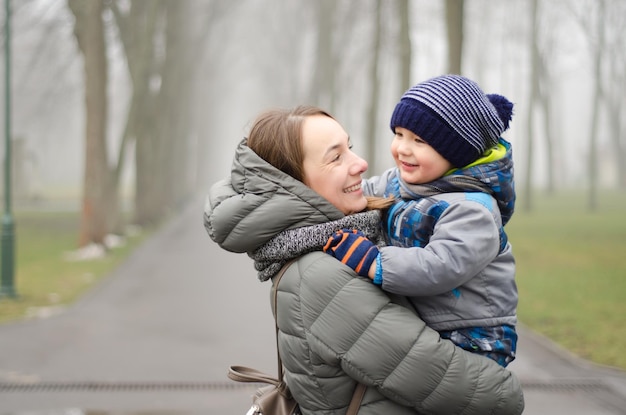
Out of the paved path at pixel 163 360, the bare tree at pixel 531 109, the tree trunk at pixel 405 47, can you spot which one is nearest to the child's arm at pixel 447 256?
the paved path at pixel 163 360

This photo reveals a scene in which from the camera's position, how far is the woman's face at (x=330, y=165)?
7.64 feet

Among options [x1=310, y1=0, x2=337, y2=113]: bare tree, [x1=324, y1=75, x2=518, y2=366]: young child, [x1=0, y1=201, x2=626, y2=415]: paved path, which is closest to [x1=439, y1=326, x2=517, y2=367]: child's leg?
[x1=324, y1=75, x2=518, y2=366]: young child

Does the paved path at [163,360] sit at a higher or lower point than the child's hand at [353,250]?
lower

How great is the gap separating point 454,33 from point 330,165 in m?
10.2

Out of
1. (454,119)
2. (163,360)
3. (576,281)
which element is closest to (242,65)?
(576,281)

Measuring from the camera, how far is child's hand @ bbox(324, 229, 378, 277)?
2.17 meters

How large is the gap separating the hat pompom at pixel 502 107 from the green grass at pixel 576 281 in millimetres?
5434

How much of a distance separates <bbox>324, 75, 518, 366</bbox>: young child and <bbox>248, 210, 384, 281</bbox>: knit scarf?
0.04m

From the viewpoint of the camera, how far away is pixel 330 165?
2.34m

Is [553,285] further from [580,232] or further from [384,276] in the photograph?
[384,276]

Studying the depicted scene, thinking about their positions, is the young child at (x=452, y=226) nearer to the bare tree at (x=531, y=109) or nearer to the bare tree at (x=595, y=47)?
the bare tree at (x=531, y=109)

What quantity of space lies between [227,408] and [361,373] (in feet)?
12.9

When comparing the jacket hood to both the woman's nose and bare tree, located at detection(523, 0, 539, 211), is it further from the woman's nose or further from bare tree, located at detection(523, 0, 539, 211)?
bare tree, located at detection(523, 0, 539, 211)

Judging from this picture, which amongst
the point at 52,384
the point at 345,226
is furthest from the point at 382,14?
the point at 345,226
